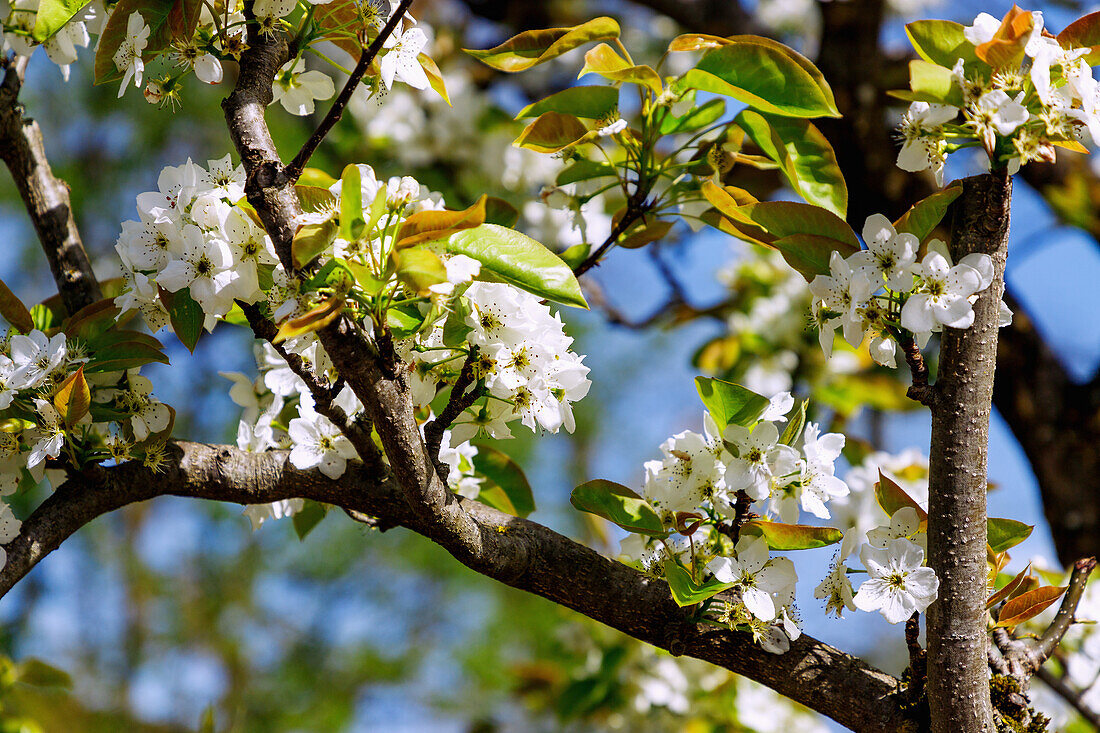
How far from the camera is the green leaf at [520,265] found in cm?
67

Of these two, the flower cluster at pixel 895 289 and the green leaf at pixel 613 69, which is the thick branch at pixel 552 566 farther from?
the green leaf at pixel 613 69

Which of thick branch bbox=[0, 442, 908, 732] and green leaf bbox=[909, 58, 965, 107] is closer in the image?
green leaf bbox=[909, 58, 965, 107]

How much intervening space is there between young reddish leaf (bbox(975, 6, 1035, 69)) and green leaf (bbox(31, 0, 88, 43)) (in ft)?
2.51

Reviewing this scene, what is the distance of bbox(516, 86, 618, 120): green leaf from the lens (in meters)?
0.87

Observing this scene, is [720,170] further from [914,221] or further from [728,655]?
[728,655]

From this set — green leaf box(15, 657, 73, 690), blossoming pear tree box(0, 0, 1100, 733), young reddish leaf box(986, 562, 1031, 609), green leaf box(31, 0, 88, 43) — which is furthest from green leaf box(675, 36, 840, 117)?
green leaf box(15, 657, 73, 690)

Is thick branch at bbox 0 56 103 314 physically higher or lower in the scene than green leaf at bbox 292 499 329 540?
higher

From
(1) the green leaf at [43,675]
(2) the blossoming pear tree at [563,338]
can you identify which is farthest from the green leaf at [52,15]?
(1) the green leaf at [43,675]

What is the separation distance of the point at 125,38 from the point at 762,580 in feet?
2.48

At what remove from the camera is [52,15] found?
75 centimetres

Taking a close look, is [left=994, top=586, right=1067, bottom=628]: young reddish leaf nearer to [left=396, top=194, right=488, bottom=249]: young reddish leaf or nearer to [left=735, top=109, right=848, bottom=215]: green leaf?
[left=735, top=109, right=848, bottom=215]: green leaf

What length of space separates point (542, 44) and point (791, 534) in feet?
1.72

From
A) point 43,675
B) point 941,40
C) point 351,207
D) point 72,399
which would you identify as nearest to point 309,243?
point 351,207

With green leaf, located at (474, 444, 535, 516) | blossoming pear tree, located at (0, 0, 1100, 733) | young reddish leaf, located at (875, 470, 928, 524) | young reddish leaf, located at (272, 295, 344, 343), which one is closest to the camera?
young reddish leaf, located at (272, 295, 344, 343)
